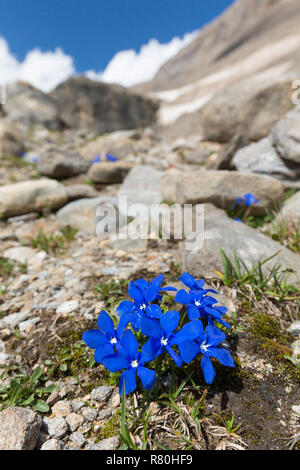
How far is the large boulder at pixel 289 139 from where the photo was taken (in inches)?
174

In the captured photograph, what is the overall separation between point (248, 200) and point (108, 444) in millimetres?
3164

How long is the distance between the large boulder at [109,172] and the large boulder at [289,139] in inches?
117

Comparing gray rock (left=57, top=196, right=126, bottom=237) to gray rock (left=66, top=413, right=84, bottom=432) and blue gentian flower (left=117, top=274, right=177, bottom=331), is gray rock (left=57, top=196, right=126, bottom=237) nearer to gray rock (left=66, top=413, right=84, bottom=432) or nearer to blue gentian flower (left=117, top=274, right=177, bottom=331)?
blue gentian flower (left=117, top=274, right=177, bottom=331)

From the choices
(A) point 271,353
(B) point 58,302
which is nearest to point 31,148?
(B) point 58,302

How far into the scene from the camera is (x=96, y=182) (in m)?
6.09

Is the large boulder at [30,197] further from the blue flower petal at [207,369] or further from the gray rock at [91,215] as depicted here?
the blue flower petal at [207,369]

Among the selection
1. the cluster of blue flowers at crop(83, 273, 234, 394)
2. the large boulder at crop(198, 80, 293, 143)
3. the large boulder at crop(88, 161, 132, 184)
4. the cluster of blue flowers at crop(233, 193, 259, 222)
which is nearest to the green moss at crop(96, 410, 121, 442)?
the cluster of blue flowers at crop(83, 273, 234, 394)

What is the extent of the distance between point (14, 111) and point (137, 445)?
14.3 metres

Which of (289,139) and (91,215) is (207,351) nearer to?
(91,215)

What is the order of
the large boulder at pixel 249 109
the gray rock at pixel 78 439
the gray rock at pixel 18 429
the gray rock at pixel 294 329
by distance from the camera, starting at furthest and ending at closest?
1. the large boulder at pixel 249 109
2. the gray rock at pixel 294 329
3. the gray rock at pixel 78 439
4. the gray rock at pixel 18 429

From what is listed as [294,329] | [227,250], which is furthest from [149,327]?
[227,250]

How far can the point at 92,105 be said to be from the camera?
14219 millimetres

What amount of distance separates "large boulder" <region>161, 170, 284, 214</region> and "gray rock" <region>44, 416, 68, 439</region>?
300 cm

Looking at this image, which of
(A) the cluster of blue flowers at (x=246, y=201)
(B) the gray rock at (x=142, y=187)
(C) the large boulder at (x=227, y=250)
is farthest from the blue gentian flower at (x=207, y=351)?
(B) the gray rock at (x=142, y=187)
